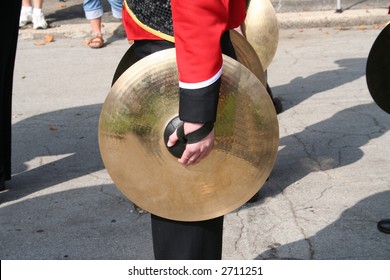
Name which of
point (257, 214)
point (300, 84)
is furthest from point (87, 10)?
point (257, 214)

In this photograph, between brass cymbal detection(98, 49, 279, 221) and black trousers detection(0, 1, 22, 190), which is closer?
brass cymbal detection(98, 49, 279, 221)

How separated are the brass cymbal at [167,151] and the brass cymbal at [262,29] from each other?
2.32 meters

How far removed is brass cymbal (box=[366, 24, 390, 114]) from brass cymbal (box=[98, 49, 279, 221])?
129cm

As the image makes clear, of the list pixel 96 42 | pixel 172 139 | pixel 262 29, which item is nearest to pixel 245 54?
pixel 262 29

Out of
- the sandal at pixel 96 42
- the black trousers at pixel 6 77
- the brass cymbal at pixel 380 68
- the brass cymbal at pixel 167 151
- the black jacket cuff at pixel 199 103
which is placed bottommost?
the sandal at pixel 96 42

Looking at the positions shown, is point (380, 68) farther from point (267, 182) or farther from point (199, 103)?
point (199, 103)

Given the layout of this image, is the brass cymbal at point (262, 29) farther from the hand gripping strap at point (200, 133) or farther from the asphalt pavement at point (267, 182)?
the hand gripping strap at point (200, 133)

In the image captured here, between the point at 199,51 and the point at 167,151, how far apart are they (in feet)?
1.25

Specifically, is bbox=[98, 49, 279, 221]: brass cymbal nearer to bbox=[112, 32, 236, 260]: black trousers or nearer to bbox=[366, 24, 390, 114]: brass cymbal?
bbox=[112, 32, 236, 260]: black trousers

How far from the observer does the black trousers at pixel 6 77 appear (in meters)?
4.61

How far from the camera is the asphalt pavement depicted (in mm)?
4055

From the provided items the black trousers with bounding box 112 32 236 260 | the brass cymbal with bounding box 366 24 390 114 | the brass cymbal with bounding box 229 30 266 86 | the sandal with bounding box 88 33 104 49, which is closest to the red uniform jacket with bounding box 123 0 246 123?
the black trousers with bounding box 112 32 236 260

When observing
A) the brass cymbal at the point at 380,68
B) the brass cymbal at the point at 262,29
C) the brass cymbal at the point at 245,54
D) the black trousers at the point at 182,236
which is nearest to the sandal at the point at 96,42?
the brass cymbal at the point at 262,29

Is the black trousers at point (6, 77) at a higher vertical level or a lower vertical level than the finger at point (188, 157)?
lower
